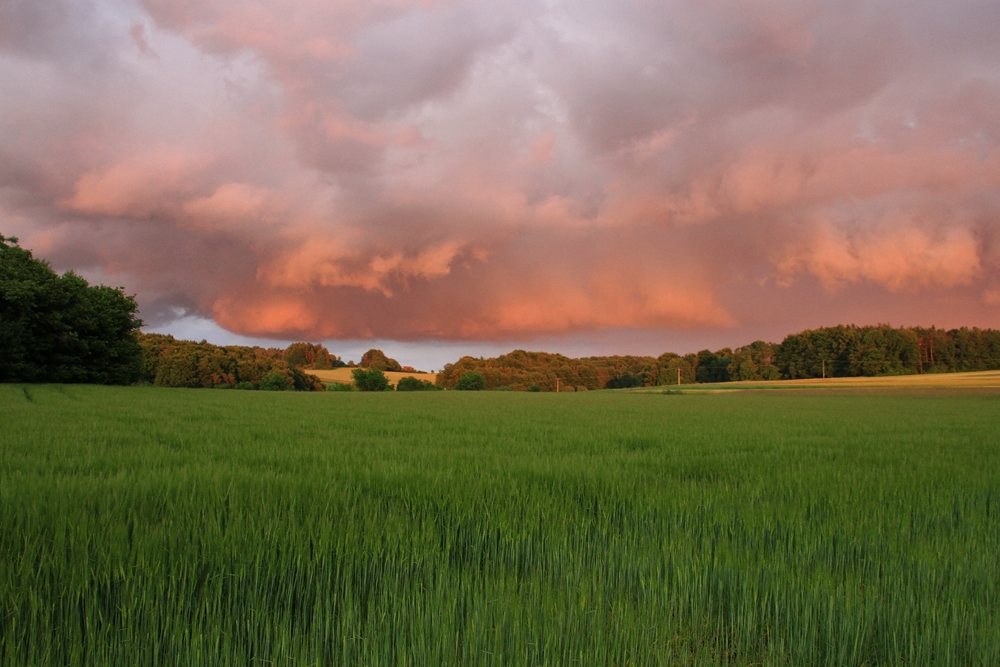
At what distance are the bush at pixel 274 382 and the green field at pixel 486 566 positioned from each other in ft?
242

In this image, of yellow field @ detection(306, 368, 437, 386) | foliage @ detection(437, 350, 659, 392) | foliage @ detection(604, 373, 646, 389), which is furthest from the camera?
foliage @ detection(604, 373, 646, 389)

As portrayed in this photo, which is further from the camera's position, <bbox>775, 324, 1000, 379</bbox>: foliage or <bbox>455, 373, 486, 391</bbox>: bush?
<bbox>775, 324, 1000, 379</bbox>: foliage

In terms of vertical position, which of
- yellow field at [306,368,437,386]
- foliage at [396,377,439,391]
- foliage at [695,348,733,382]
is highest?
foliage at [695,348,733,382]

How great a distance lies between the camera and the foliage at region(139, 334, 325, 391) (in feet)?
241

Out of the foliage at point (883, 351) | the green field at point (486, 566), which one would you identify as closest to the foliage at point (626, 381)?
the foliage at point (883, 351)

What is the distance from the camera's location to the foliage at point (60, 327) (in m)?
41.7

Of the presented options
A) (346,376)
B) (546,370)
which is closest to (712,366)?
(546,370)

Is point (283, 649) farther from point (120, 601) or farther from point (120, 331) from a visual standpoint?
point (120, 331)

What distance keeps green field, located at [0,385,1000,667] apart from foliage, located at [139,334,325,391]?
76.1m

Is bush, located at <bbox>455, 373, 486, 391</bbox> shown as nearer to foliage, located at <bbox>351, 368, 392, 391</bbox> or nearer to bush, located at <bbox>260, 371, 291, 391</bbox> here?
foliage, located at <bbox>351, 368, 392, 391</bbox>

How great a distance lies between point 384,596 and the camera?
2477 mm

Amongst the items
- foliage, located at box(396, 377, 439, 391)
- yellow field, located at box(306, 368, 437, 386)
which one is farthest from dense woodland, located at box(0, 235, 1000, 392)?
foliage, located at box(396, 377, 439, 391)

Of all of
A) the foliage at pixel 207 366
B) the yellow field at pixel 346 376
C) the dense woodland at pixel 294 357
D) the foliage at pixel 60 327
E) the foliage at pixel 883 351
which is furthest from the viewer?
the yellow field at pixel 346 376

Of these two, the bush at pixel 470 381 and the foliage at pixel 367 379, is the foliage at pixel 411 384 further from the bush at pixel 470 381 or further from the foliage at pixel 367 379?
the foliage at pixel 367 379
